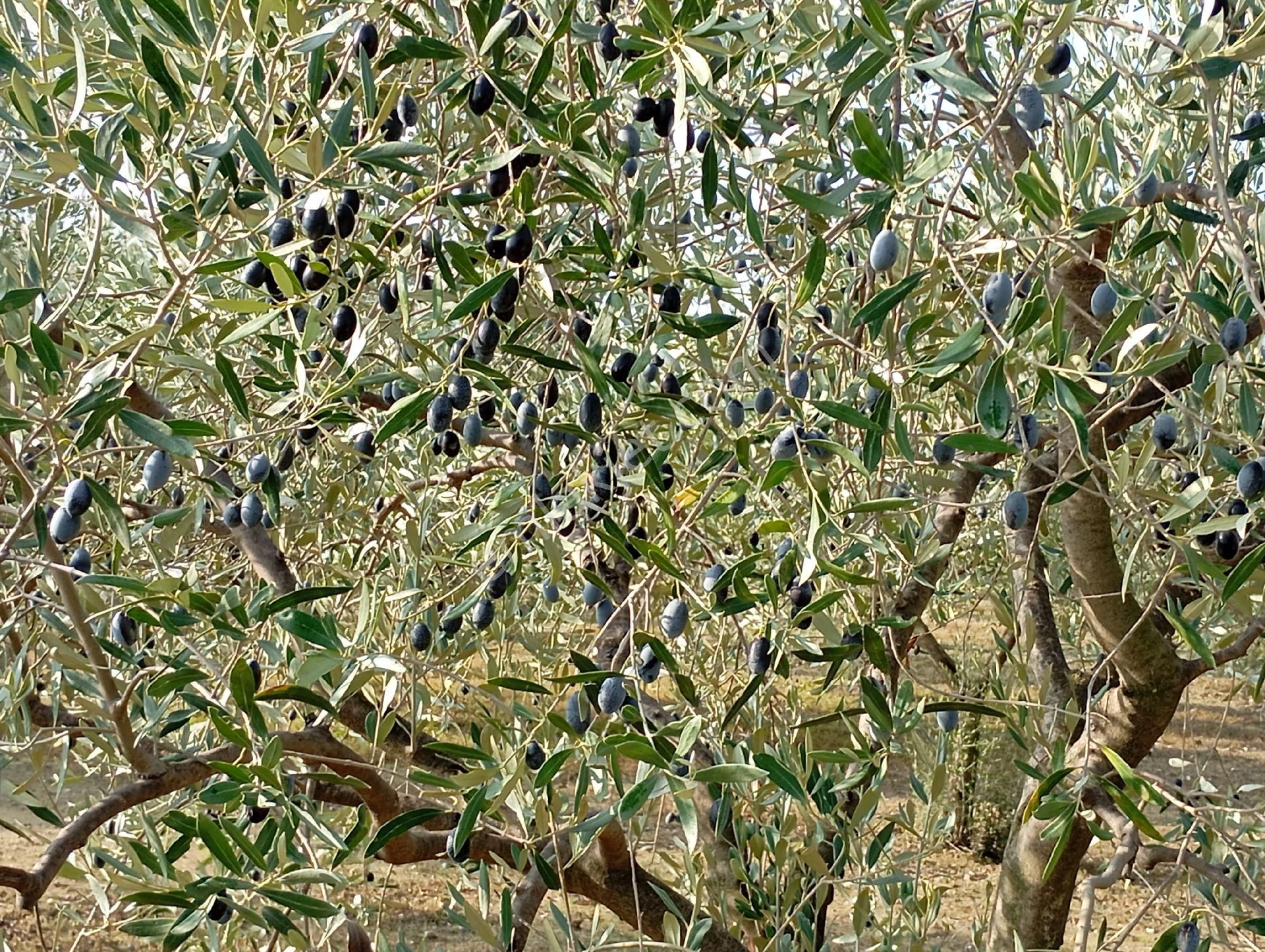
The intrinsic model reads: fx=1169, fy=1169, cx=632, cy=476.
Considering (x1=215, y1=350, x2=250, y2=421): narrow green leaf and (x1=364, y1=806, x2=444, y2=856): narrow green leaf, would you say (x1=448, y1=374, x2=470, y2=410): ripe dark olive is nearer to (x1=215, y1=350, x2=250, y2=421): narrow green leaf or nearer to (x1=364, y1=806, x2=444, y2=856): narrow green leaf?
(x1=215, y1=350, x2=250, y2=421): narrow green leaf

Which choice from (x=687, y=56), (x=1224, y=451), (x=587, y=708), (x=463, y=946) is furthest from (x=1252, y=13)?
(x=463, y=946)

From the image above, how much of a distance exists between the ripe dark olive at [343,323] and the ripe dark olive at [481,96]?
38 centimetres

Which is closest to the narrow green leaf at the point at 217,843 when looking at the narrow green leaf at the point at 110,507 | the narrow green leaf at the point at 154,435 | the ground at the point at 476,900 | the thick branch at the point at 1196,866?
the narrow green leaf at the point at 110,507

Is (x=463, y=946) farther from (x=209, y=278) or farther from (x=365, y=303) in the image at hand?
(x=209, y=278)

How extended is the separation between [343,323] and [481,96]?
41 cm

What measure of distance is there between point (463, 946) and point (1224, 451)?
517 centimetres

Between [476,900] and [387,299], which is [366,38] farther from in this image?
[476,900]

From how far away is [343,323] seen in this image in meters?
1.57

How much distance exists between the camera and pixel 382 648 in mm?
2219

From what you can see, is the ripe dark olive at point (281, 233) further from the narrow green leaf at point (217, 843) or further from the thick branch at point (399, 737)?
the thick branch at point (399, 737)

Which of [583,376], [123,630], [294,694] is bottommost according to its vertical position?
[123,630]

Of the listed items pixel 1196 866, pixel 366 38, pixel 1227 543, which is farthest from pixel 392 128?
pixel 1196 866

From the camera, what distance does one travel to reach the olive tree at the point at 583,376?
51.1 inches

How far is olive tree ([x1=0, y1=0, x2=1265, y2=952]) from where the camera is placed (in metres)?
1.30
